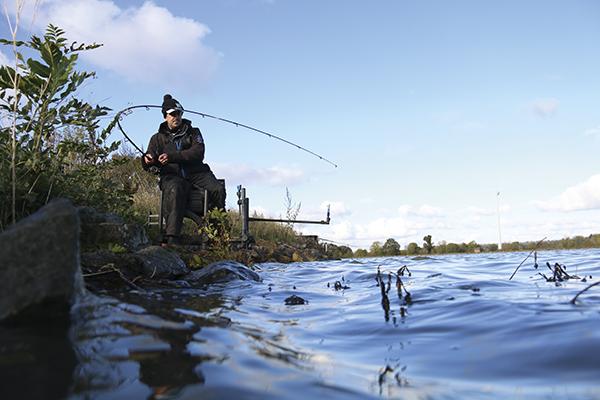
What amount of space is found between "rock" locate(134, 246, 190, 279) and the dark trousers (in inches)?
115

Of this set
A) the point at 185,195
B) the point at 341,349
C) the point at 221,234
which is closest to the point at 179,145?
the point at 185,195

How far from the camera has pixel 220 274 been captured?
5.38 metres

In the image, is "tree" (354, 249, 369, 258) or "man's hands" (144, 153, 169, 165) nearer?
"man's hands" (144, 153, 169, 165)

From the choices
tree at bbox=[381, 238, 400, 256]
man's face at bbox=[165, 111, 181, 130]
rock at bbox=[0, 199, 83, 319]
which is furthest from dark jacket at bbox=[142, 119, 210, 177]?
tree at bbox=[381, 238, 400, 256]

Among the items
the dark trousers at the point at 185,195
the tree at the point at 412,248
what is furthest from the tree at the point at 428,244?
the dark trousers at the point at 185,195

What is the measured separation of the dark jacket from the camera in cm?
837

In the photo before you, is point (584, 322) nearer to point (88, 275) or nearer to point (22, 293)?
point (22, 293)

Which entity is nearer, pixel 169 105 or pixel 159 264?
pixel 159 264

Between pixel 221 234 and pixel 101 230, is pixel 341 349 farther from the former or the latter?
pixel 221 234

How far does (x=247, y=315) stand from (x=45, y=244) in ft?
4.72

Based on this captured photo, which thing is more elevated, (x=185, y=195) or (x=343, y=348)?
(x=185, y=195)

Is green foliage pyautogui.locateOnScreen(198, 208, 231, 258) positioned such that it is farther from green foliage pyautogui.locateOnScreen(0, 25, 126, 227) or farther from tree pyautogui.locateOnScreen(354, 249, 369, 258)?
tree pyautogui.locateOnScreen(354, 249, 369, 258)

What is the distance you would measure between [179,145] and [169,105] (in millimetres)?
696

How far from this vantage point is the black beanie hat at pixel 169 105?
8.47m
